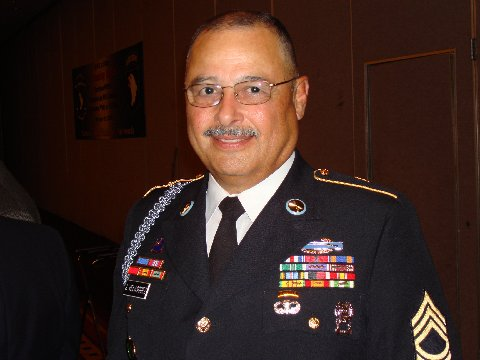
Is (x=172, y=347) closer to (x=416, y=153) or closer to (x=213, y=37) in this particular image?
(x=213, y=37)

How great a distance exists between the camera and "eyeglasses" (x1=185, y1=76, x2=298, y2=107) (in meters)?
1.21

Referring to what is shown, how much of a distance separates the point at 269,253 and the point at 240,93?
0.37 meters

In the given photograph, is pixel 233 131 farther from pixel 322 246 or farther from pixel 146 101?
pixel 146 101

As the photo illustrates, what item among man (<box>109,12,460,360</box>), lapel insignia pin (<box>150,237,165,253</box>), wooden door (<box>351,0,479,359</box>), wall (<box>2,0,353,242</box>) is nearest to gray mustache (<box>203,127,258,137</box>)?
man (<box>109,12,460,360</box>)

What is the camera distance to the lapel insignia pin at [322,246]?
121cm

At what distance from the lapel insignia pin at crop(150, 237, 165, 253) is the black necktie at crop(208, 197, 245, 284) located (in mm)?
174

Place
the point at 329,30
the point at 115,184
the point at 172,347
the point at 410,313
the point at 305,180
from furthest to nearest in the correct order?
the point at 115,184, the point at 329,30, the point at 305,180, the point at 172,347, the point at 410,313

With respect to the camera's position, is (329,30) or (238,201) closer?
(238,201)

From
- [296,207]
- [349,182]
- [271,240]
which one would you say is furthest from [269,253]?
[349,182]

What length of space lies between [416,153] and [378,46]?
66cm

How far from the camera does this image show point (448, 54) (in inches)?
107

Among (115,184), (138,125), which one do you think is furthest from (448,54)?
(115,184)

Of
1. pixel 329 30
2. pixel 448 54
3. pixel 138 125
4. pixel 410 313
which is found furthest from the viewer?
pixel 138 125

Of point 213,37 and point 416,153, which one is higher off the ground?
point 213,37
